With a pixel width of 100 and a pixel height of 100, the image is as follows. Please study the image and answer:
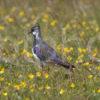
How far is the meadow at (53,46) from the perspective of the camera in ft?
28.0

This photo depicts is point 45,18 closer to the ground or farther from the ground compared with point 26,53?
farther from the ground

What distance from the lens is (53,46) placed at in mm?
10609

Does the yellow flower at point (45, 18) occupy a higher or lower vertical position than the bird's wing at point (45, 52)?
higher

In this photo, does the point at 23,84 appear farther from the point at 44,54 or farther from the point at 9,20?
the point at 9,20

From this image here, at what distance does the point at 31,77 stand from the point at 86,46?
2293 mm

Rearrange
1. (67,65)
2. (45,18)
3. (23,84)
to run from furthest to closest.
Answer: (45,18), (67,65), (23,84)

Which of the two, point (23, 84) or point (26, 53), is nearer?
point (23, 84)

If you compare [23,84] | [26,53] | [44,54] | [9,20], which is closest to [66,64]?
[44,54]

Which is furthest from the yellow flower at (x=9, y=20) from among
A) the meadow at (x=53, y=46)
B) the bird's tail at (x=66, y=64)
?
the bird's tail at (x=66, y=64)

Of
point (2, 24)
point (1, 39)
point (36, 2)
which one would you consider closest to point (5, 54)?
point (1, 39)

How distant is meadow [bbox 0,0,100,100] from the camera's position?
855 centimetres

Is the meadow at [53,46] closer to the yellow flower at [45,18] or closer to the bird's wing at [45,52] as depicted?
the yellow flower at [45,18]

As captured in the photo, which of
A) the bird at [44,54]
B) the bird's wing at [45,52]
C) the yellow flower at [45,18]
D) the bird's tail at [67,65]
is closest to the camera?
the bird's tail at [67,65]

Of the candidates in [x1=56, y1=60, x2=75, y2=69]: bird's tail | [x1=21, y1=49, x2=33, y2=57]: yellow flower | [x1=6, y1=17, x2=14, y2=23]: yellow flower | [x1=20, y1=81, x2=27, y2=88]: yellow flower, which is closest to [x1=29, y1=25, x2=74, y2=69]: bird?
[x1=56, y1=60, x2=75, y2=69]: bird's tail
